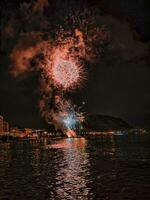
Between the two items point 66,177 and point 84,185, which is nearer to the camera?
point 84,185

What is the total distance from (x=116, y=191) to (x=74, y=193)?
17.0 ft

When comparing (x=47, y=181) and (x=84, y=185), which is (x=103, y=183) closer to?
(x=84, y=185)

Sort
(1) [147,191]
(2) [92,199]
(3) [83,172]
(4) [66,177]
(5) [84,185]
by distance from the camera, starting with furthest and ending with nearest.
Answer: (3) [83,172], (4) [66,177], (5) [84,185], (1) [147,191], (2) [92,199]

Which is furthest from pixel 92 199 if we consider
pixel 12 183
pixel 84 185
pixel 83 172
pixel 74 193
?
pixel 83 172

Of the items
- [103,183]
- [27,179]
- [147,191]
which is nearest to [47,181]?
[27,179]

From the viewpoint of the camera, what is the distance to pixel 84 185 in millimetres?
59875

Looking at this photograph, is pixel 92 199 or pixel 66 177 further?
pixel 66 177

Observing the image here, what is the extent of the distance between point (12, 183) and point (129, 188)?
17727mm

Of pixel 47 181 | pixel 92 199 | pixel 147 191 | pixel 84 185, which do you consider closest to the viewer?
pixel 92 199

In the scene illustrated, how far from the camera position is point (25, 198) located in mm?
50250

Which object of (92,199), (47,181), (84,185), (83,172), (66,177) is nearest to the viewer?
(92,199)

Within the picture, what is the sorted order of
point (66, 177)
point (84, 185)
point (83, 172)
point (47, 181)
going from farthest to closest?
point (83, 172) < point (66, 177) < point (47, 181) < point (84, 185)

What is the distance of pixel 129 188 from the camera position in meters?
55.5

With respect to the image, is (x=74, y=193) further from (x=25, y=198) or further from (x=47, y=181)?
(x=47, y=181)
